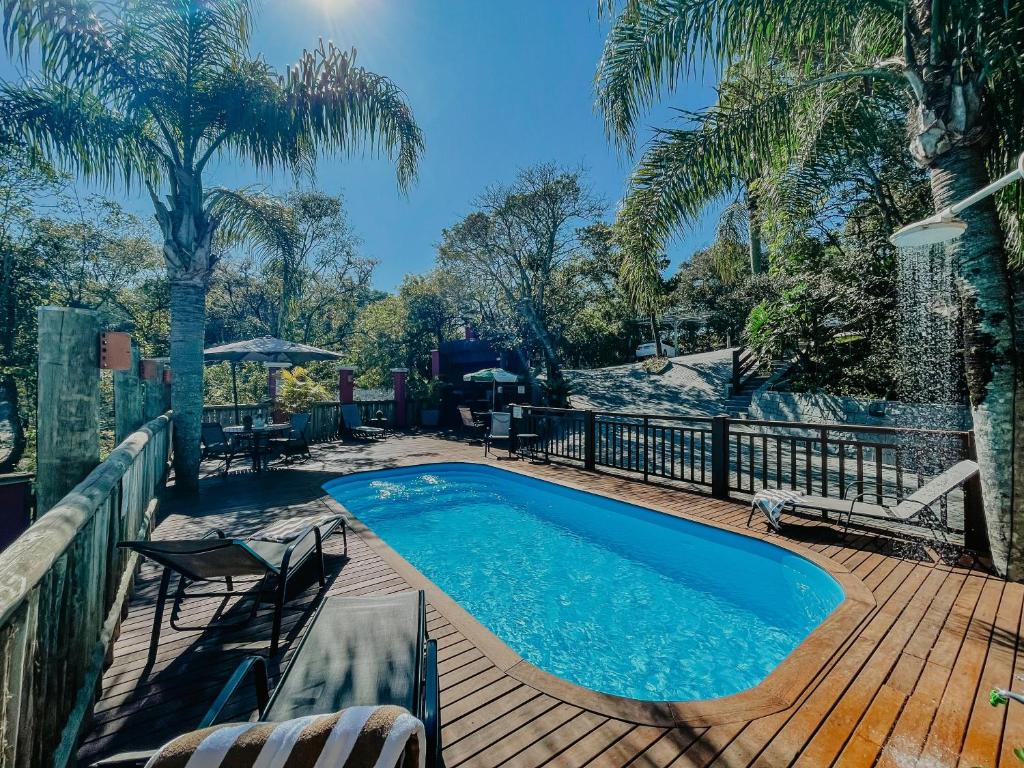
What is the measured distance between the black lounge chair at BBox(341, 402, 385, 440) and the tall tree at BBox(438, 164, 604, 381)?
6181 millimetres

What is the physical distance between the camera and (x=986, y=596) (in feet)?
10.2

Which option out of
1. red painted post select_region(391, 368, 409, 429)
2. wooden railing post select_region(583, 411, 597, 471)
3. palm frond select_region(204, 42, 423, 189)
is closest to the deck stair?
wooden railing post select_region(583, 411, 597, 471)

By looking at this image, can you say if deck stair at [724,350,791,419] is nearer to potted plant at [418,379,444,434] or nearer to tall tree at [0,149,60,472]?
potted plant at [418,379,444,434]

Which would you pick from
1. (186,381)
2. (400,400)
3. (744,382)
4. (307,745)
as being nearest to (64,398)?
(307,745)

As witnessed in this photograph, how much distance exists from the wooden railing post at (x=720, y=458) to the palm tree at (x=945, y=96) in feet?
7.52

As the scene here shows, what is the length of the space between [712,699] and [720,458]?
3935 mm

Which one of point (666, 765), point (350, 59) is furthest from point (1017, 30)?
point (350, 59)

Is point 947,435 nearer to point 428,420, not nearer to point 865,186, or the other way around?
point 865,186

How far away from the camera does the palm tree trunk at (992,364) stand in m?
3.31

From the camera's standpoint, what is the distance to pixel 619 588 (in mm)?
4332

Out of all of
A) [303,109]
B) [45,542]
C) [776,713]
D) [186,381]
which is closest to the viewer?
[45,542]

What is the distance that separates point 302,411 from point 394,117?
702 cm

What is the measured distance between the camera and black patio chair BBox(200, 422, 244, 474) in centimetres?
747

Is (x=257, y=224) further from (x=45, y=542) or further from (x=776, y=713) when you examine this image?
(x=776, y=713)
